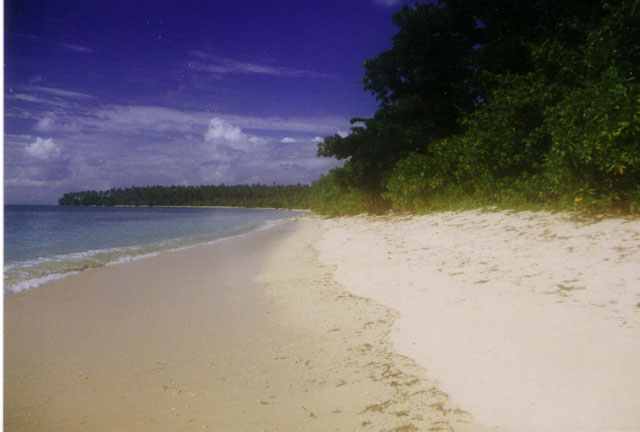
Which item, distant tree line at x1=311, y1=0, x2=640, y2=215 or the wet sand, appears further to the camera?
distant tree line at x1=311, y1=0, x2=640, y2=215

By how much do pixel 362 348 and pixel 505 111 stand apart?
9.87 meters

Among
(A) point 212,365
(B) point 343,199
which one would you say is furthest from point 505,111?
(B) point 343,199

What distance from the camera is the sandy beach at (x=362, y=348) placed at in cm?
251

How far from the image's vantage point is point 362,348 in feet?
11.8

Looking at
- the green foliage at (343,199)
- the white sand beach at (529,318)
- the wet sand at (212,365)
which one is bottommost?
the wet sand at (212,365)

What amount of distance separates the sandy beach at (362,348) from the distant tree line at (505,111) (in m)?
1.80

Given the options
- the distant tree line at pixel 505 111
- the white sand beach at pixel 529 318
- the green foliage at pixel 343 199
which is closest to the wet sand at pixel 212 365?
the white sand beach at pixel 529 318

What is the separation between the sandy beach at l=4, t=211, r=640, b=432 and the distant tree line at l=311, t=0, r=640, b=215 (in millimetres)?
1804

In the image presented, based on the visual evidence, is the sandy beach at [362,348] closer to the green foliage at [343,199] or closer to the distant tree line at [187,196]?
the green foliage at [343,199]

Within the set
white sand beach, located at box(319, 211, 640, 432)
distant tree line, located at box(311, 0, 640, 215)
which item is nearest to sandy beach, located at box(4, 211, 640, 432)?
white sand beach, located at box(319, 211, 640, 432)

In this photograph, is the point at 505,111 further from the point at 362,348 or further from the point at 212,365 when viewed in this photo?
the point at 212,365

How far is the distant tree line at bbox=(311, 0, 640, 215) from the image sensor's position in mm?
7379

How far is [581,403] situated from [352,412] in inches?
59.0

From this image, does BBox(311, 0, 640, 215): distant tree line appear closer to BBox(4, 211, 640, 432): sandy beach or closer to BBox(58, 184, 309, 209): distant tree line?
BBox(4, 211, 640, 432): sandy beach
